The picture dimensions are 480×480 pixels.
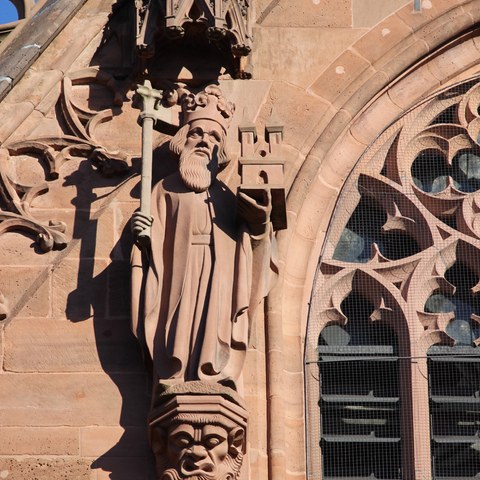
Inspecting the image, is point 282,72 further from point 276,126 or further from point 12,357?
point 12,357

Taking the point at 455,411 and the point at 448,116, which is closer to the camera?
the point at 455,411

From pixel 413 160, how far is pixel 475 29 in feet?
3.18

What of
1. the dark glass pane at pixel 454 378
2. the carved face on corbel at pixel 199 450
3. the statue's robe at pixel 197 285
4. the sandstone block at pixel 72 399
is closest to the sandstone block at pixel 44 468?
the sandstone block at pixel 72 399

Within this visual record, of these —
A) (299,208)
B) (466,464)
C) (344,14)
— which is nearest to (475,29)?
(344,14)

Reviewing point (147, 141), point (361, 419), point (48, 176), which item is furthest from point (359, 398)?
point (48, 176)

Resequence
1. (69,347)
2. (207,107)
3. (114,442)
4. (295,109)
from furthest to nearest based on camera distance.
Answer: (295,109)
(207,107)
(69,347)
(114,442)

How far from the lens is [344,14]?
16.2m

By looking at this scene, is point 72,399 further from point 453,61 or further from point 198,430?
point 453,61

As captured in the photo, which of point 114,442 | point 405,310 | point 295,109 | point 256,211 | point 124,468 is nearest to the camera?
point 124,468

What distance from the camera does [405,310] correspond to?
15.5 meters

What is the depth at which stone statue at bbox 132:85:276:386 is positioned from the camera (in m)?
14.2

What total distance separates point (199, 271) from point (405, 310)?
1638 mm

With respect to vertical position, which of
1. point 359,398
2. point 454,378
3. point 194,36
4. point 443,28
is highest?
point 443,28

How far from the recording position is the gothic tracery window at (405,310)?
15.0 m
